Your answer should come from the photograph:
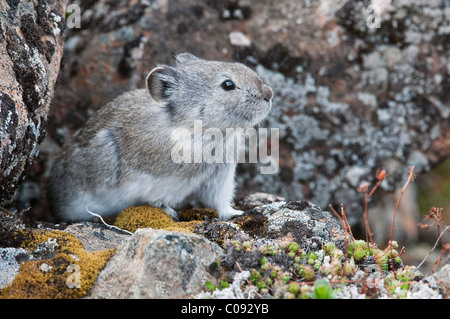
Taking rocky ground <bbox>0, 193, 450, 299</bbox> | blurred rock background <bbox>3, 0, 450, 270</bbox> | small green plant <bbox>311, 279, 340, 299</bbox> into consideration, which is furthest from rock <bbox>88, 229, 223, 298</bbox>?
blurred rock background <bbox>3, 0, 450, 270</bbox>

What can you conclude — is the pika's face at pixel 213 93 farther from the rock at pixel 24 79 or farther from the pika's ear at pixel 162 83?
the rock at pixel 24 79

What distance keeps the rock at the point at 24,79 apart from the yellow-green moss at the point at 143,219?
4.51 feet

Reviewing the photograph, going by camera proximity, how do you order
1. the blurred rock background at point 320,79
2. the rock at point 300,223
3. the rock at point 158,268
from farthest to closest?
the blurred rock background at point 320,79 → the rock at point 300,223 → the rock at point 158,268

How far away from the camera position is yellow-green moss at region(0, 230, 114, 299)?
4.54 metres

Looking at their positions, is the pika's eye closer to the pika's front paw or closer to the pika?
the pika

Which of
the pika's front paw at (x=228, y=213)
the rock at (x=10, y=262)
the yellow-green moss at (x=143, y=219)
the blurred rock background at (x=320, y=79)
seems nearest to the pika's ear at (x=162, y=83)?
the yellow-green moss at (x=143, y=219)

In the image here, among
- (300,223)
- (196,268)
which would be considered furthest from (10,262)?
(300,223)

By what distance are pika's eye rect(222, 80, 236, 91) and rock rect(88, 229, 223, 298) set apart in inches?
93.8

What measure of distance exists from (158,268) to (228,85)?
9.47 ft

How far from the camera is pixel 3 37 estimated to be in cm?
579

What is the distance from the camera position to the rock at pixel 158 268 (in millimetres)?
4465

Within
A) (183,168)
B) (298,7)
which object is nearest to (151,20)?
(298,7)

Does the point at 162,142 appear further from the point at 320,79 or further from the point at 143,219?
the point at 320,79

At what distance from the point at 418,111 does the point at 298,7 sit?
278cm
